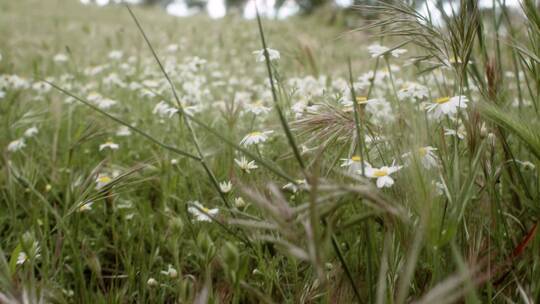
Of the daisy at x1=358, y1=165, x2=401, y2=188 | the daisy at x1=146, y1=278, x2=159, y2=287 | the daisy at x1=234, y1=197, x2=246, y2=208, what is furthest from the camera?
the daisy at x1=234, y1=197, x2=246, y2=208

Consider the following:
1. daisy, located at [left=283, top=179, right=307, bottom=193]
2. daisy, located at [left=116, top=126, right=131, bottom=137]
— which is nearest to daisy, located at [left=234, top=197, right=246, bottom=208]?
daisy, located at [left=283, top=179, right=307, bottom=193]

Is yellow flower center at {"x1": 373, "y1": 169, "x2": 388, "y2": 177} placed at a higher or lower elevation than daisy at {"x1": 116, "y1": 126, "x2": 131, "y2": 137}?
higher

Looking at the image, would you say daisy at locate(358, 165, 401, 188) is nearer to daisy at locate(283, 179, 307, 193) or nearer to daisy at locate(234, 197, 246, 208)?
daisy at locate(283, 179, 307, 193)

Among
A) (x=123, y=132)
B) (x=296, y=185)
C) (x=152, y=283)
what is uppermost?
(x=296, y=185)

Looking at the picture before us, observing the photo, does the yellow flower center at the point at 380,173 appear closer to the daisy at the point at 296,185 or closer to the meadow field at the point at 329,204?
the meadow field at the point at 329,204

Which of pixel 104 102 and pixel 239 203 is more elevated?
pixel 104 102

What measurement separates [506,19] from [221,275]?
112cm

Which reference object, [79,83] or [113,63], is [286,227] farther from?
[113,63]

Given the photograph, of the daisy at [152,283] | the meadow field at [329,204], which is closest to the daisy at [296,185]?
the meadow field at [329,204]

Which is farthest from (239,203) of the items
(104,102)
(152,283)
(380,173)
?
(104,102)

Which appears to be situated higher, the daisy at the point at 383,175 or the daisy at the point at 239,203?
the daisy at the point at 383,175

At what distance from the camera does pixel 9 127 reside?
5.97 feet

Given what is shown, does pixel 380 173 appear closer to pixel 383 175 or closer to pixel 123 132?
pixel 383 175

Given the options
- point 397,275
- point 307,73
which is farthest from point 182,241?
point 307,73
